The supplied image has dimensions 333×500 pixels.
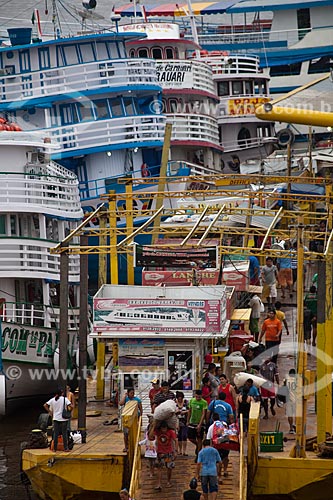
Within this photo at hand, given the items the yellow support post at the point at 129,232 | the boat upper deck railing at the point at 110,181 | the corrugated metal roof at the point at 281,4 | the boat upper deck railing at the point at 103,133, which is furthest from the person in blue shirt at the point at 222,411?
the corrugated metal roof at the point at 281,4

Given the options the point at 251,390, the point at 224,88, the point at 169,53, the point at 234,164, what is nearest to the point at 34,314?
the point at 251,390

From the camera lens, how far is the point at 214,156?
180 feet

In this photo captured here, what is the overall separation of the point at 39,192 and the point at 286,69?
39.8m

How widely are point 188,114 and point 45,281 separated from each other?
2241cm

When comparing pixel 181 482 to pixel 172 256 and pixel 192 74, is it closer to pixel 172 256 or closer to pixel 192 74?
pixel 172 256

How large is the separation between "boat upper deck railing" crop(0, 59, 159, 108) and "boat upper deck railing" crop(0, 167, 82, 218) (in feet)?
31.9

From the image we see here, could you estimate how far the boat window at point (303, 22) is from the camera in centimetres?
7088

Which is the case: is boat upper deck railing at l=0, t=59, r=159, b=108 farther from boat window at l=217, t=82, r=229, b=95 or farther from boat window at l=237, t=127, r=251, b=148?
boat window at l=237, t=127, r=251, b=148

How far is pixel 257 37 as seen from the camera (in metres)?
74.6

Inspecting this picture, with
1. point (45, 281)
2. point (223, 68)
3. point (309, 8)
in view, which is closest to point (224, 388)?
point (45, 281)

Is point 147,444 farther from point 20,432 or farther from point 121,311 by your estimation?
point 20,432

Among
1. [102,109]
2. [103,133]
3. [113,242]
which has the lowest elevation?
[113,242]

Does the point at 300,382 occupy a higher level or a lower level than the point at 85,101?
lower

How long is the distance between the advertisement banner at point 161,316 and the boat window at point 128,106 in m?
21.1
